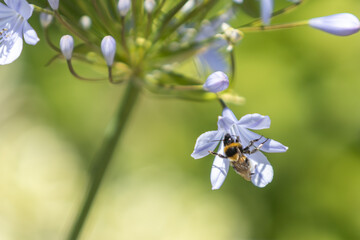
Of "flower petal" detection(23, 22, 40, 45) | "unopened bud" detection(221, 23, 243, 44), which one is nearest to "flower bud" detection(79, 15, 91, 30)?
"flower petal" detection(23, 22, 40, 45)

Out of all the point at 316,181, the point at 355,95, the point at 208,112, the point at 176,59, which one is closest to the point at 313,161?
the point at 316,181

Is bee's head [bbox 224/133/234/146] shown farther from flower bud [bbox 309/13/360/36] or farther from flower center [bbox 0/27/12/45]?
flower center [bbox 0/27/12/45]

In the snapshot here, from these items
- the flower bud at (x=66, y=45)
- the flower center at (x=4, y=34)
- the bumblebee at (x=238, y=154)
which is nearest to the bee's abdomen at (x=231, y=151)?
the bumblebee at (x=238, y=154)

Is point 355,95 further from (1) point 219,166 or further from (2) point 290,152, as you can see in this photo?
(1) point 219,166

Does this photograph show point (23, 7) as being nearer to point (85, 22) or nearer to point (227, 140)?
point (85, 22)

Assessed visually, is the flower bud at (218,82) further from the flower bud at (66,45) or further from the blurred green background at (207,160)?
the blurred green background at (207,160)

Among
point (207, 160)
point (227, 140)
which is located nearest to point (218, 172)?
point (227, 140)
